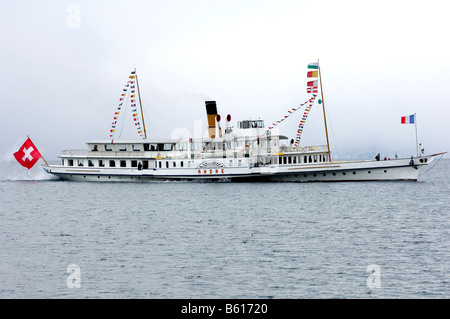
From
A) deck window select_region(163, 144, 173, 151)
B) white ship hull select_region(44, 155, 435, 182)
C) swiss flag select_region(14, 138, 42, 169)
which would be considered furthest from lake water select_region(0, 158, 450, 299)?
swiss flag select_region(14, 138, 42, 169)

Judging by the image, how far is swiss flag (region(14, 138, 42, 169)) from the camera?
73.9 m

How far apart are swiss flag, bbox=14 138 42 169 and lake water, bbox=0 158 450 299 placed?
53.9ft

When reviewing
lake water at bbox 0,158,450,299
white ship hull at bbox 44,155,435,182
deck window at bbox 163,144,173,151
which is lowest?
lake water at bbox 0,158,450,299

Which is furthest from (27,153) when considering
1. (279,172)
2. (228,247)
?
(228,247)

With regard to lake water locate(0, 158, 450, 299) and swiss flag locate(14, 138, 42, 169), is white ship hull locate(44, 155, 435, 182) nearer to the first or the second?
swiss flag locate(14, 138, 42, 169)

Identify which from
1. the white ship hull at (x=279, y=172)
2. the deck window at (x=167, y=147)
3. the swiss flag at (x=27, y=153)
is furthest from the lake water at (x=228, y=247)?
the swiss flag at (x=27, y=153)

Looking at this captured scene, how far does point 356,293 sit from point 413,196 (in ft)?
127

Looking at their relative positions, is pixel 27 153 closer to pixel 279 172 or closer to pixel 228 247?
pixel 279 172

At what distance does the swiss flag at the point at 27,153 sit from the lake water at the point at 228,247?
16.4m

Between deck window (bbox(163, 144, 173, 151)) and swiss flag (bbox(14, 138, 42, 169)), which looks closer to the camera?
deck window (bbox(163, 144, 173, 151))

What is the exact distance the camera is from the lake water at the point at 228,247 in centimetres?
2516

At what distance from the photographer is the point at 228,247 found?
33.0m

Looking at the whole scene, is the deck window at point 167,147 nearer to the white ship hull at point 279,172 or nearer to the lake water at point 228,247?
the white ship hull at point 279,172

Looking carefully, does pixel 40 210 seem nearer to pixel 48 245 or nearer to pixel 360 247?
pixel 48 245
